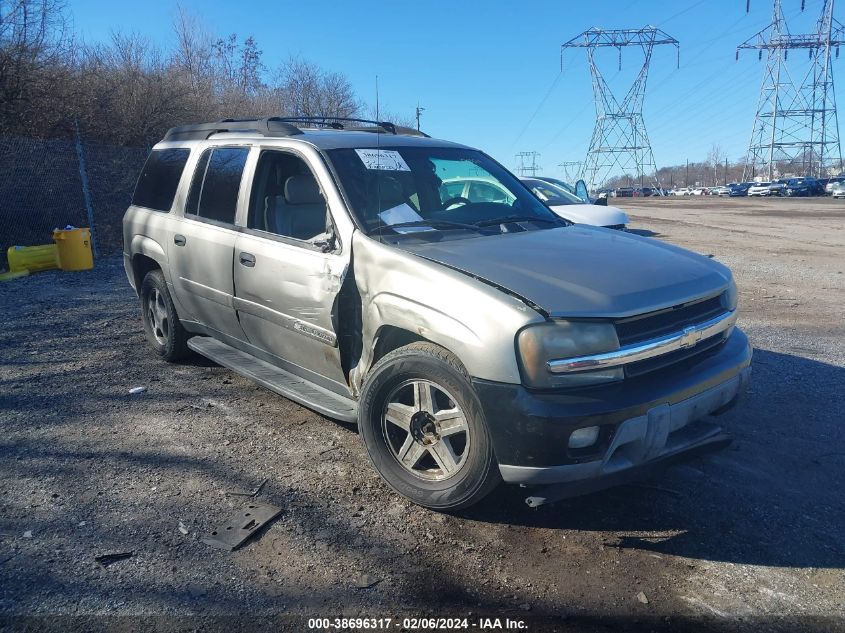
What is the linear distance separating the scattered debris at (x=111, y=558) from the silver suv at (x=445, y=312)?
4.15ft

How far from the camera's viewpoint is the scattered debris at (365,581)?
282 centimetres

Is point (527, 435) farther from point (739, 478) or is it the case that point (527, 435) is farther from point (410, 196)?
point (410, 196)

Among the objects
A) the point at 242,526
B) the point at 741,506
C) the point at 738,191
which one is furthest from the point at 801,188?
the point at 242,526

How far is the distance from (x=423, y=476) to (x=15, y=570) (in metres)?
1.89

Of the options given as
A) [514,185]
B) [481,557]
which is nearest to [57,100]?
[514,185]

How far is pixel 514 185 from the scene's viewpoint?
16.0ft

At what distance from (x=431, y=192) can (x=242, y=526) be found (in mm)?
2381

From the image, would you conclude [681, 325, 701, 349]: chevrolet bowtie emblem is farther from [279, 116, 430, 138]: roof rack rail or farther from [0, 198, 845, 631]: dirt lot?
[279, 116, 430, 138]: roof rack rail

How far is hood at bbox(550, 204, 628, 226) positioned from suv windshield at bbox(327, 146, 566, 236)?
280 inches

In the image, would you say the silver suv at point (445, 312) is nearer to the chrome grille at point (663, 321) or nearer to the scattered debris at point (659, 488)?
the chrome grille at point (663, 321)

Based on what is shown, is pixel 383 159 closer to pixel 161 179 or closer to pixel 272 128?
pixel 272 128

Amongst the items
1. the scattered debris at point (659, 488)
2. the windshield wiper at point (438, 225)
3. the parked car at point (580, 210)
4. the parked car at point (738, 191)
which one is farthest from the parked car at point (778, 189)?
the scattered debris at point (659, 488)

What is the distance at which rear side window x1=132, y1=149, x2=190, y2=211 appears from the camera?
216 inches

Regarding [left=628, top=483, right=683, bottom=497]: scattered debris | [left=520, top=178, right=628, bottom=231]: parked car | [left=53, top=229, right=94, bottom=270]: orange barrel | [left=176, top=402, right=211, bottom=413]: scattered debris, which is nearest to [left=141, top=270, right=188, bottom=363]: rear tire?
[left=176, top=402, right=211, bottom=413]: scattered debris
